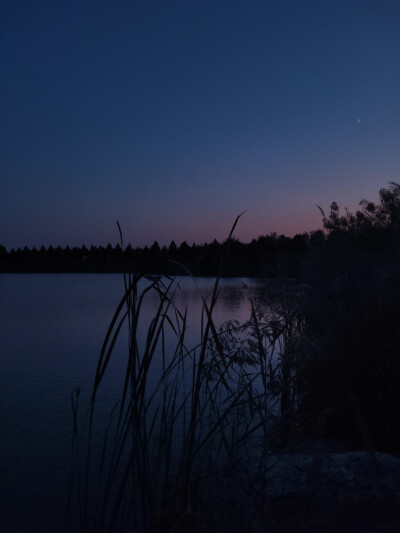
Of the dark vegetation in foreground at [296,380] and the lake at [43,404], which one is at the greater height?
the dark vegetation in foreground at [296,380]

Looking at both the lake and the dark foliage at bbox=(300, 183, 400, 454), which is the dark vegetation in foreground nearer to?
the dark foliage at bbox=(300, 183, 400, 454)

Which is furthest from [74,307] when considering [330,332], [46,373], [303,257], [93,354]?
[330,332]

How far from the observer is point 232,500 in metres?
Answer: 2.54

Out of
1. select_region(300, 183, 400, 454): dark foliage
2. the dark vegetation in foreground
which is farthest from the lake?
select_region(300, 183, 400, 454): dark foliage

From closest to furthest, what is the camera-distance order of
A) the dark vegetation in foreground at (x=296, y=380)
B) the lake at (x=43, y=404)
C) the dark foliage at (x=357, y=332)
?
the dark vegetation in foreground at (x=296, y=380), the lake at (x=43, y=404), the dark foliage at (x=357, y=332)

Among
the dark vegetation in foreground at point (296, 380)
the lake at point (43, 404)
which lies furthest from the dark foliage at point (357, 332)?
the lake at point (43, 404)

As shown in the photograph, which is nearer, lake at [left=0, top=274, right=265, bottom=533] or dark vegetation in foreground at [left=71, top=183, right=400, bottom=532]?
dark vegetation in foreground at [left=71, top=183, right=400, bottom=532]

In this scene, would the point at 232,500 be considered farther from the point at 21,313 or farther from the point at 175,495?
the point at 21,313

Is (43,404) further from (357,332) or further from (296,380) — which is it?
(357,332)

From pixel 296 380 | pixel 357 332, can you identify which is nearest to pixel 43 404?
pixel 296 380

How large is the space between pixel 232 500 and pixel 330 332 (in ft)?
10.7

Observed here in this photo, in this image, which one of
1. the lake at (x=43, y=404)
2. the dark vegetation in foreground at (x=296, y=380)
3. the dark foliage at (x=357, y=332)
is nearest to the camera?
the dark vegetation in foreground at (x=296, y=380)

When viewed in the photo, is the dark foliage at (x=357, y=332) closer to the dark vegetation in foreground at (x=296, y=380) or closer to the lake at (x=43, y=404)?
the dark vegetation in foreground at (x=296, y=380)

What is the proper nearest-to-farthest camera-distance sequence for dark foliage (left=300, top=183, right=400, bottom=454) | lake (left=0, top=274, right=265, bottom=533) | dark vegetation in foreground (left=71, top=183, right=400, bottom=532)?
dark vegetation in foreground (left=71, top=183, right=400, bottom=532) < lake (left=0, top=274, right=265, bottom=533) < dark foliage (left=300, top=183, right=400, bottom=454)
